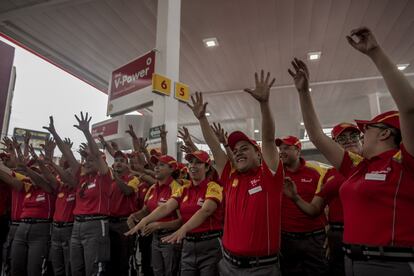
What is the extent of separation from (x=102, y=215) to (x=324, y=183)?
238cm

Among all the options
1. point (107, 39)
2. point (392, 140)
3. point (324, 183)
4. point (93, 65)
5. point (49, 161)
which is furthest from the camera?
point (93, 65)

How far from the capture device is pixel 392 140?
161 centimetres

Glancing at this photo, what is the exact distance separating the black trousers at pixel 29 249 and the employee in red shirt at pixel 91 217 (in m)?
0.75

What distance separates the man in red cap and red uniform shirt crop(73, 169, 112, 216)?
2.00 metres

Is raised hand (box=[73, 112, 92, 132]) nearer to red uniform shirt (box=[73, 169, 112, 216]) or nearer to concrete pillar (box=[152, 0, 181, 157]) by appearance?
red uniform shirt (box=[73, 169, 112, 216])

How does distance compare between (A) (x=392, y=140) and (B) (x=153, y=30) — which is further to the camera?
(B) (x=153, y=30)

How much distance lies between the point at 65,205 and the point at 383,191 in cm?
345

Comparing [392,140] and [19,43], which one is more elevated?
[19,43]

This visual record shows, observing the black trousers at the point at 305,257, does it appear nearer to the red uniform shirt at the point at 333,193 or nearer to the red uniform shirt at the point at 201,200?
the red uniform shirt at the point at 333,193

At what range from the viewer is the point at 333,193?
247cm

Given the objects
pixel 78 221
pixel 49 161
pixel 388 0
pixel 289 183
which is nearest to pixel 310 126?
pixel 289 183

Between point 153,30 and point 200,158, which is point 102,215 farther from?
point 153,30

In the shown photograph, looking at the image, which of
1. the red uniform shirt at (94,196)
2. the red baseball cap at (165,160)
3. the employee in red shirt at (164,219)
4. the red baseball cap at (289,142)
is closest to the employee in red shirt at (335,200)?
the red baseball cap at (289,142)

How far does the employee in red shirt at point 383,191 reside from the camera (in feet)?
4.49
